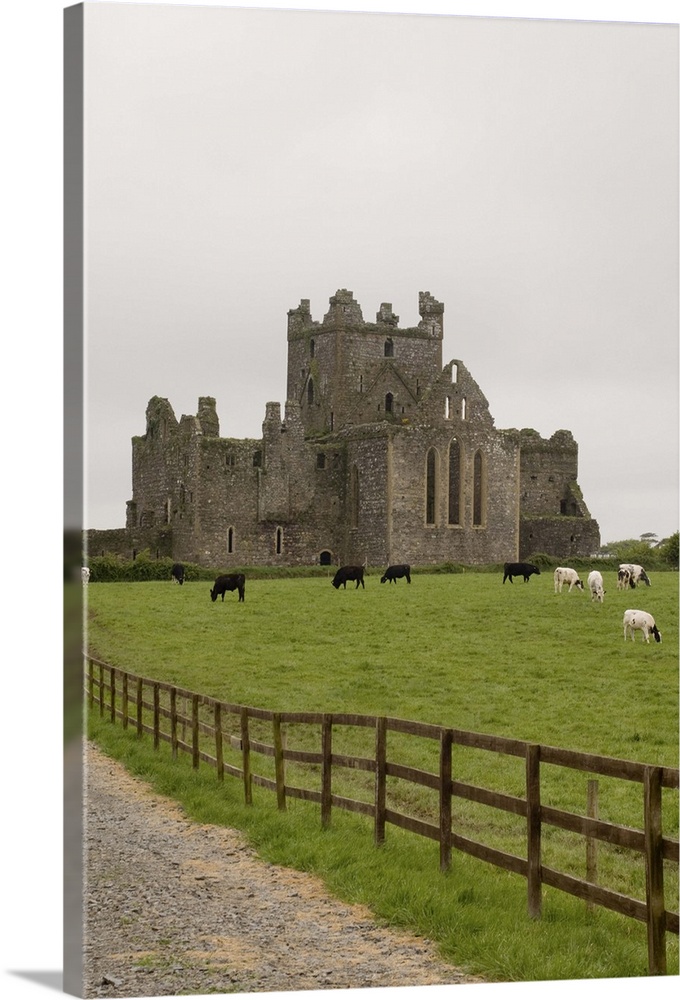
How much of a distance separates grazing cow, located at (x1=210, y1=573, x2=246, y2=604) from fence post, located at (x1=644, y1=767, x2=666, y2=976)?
20.6 ft

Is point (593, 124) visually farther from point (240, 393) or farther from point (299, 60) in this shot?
point (240, 393)

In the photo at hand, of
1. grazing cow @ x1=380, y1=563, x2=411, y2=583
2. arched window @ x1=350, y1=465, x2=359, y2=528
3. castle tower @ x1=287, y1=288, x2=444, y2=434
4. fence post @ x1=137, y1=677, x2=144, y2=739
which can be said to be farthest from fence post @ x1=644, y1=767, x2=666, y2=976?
castle tower @ x1=287, y1=288, x2=444, y2=434

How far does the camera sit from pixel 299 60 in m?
10.6

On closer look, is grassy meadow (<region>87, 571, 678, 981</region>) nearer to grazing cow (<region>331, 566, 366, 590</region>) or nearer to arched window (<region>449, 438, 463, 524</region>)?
grazing cow (<region>331, 566, 366, 590</region>)

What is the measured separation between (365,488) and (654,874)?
43.9ft

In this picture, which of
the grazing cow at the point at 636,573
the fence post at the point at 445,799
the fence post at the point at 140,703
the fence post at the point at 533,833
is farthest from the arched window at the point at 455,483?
the fence post at the point at 533,833

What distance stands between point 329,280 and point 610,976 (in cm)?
698

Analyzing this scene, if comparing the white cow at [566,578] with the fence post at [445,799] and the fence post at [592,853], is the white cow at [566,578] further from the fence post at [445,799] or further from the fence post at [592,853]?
the fence post at [592,853]

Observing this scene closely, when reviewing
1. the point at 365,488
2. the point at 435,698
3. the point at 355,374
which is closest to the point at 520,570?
the point at 435,698

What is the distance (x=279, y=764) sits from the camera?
40.8ft

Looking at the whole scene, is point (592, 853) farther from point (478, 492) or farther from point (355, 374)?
point (355, 374)

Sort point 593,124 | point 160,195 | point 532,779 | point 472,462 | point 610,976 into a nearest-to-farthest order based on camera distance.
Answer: point 610,976, point 532,779, point 160,195, point 593,124, point 472,462

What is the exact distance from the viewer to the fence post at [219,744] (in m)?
12.9

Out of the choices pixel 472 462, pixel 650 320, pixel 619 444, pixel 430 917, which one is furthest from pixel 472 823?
pixel 472 462
